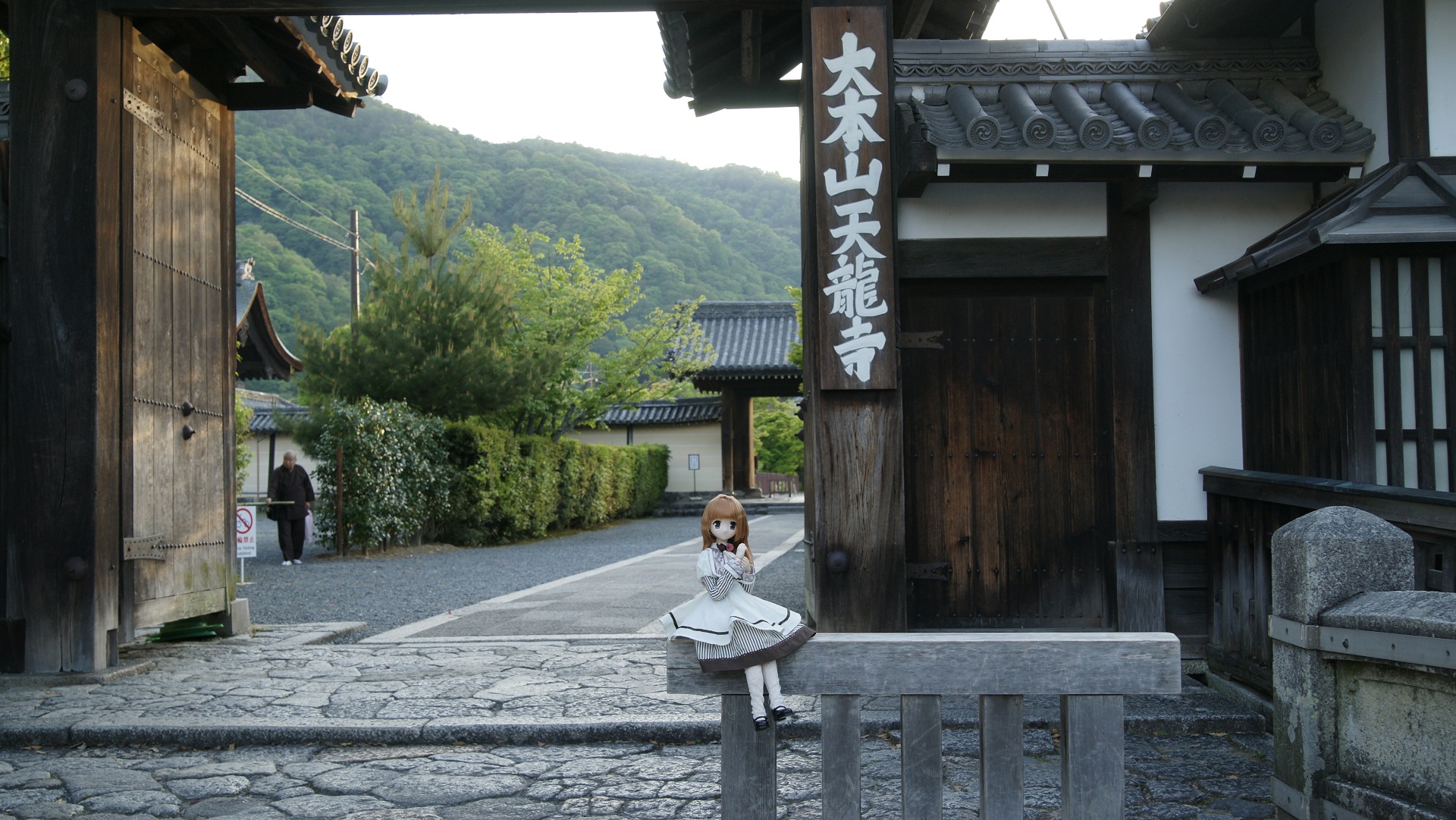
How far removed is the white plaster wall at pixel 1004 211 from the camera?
6.08 metres

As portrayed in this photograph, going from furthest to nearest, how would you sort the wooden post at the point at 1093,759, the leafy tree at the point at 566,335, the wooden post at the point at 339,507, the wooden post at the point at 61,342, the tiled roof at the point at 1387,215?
the leafy tree at the point at 566,335, the wooden post at the point at 339,507, the wooden post at the point at 61,342, the tiled roof at the point at 1387,215, the wooden post at the point at 1093,759

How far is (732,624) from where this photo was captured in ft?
10.1

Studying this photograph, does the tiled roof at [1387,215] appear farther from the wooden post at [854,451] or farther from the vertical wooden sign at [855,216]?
the wooden post at [854,451]

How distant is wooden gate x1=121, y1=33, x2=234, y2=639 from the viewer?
21.2ft

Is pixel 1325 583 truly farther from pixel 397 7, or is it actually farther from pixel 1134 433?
pixel 397 7

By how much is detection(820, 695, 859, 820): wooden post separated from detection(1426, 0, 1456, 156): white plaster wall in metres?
4.32

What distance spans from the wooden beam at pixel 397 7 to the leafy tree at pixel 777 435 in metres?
32.9

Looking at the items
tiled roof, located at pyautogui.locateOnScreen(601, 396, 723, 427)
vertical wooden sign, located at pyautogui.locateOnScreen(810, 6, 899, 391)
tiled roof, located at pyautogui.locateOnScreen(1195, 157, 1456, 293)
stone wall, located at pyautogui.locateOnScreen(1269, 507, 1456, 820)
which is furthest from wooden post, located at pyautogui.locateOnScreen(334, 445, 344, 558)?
tiled roof, located at pyautogui.locateOnScreen(601, 396, 723, 427)

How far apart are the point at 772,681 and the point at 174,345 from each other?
5.68 metres

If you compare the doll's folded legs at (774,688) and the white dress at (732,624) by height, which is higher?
the white dress at (732,624)

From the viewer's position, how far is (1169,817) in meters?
3.87

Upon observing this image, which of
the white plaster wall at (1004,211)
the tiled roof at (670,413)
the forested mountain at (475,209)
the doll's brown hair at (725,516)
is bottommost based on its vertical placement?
the doll's brown hair at (725,516)

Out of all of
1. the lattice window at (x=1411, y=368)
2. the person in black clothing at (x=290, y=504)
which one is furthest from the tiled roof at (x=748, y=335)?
the lattice window at (x=1411, y=368)

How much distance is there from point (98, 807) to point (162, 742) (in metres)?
0.99
